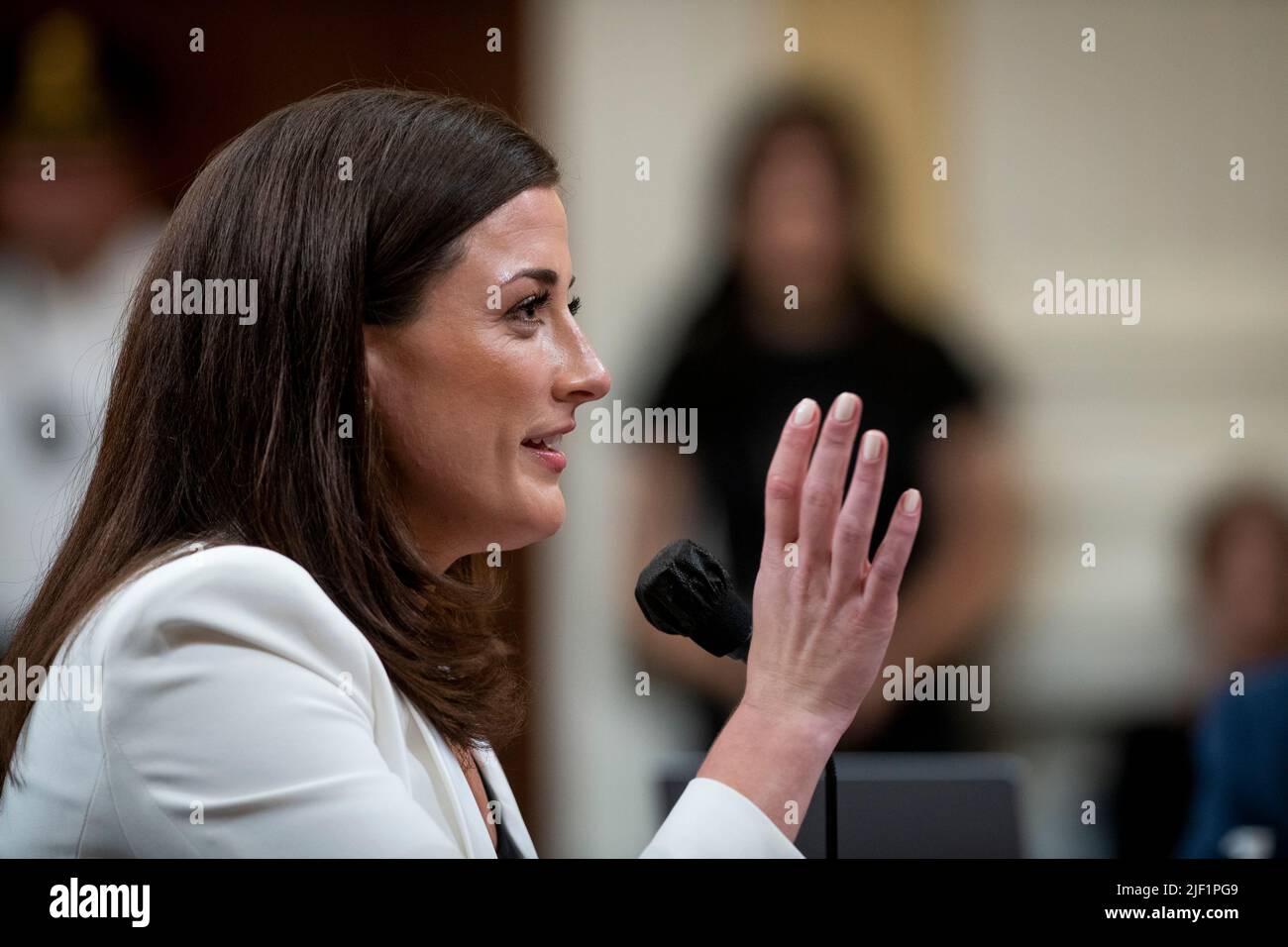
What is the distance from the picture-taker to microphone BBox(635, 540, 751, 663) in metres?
1.12

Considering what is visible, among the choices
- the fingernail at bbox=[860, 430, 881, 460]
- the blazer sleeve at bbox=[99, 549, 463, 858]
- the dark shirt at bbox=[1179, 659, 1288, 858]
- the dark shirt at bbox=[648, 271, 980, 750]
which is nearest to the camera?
the blazer sleeve at bbox=[99, 549, 463, 858]

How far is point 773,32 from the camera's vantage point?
2.22 metres

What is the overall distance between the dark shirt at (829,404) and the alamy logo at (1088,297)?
0.24m

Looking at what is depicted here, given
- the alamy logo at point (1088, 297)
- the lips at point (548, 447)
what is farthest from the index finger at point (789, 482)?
the alamy logo at point (1088, 297)

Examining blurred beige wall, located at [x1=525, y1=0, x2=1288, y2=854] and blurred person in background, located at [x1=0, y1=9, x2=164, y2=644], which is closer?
blurred person in background, located at [x1=0, y1=9, x2=164, y2=644]

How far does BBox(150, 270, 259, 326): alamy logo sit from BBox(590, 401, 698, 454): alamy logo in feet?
3.02

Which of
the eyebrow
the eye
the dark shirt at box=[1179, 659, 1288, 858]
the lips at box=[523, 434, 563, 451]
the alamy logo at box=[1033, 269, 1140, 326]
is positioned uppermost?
the alamy logo at box=[1033, 269, 1140, 326]

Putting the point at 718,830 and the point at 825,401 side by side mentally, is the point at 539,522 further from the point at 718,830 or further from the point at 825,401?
the point at 825,401

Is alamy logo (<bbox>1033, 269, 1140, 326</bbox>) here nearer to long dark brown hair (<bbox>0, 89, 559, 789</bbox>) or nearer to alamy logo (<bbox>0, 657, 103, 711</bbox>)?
long dark brown hair (<bbox>0, 89, 559, 789</bbox>)

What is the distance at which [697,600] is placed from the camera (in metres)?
1.13

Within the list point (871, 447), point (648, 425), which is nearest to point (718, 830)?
point (871, 447)
